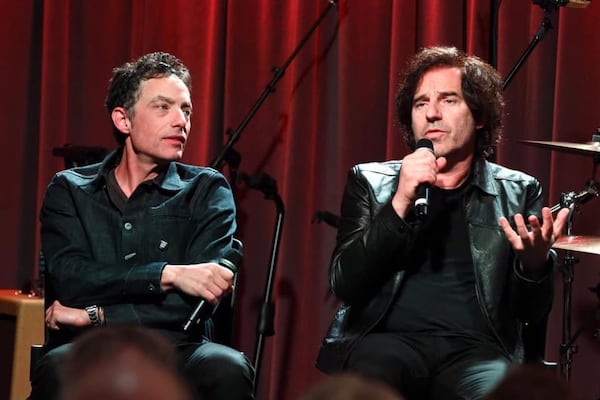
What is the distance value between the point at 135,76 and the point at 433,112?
2.80 ft

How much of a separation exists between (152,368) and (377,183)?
1.87m

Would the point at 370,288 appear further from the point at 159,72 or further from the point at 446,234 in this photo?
the point at 159,72

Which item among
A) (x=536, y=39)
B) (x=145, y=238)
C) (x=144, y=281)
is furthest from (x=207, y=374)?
(x=536, y=39)

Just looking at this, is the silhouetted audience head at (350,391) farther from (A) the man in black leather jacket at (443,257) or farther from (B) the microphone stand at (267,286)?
(B) the microphone stand at (267,286)

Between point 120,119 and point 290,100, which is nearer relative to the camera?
point 120,119

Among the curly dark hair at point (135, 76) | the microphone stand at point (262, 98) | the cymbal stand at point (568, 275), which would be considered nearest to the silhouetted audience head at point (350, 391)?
the curly dark hair at point (135, 76)

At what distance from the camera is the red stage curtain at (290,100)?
11.5ft

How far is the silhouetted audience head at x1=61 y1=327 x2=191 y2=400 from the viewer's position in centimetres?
77

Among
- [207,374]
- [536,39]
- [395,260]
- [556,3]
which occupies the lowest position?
[207,374]

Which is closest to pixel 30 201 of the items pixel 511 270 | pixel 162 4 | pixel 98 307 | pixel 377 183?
pixel 162 4

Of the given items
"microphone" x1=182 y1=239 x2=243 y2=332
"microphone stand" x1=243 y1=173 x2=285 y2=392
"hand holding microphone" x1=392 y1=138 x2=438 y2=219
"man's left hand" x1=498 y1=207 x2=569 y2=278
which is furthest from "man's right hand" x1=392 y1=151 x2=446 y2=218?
"microphone stand" x1=243 y1=173 x2=285 y2=392

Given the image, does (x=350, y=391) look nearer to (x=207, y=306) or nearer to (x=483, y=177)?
(x=207, y=306)

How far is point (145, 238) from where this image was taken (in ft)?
8.59

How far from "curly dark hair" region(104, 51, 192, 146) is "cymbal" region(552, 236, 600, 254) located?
3.84 feet
